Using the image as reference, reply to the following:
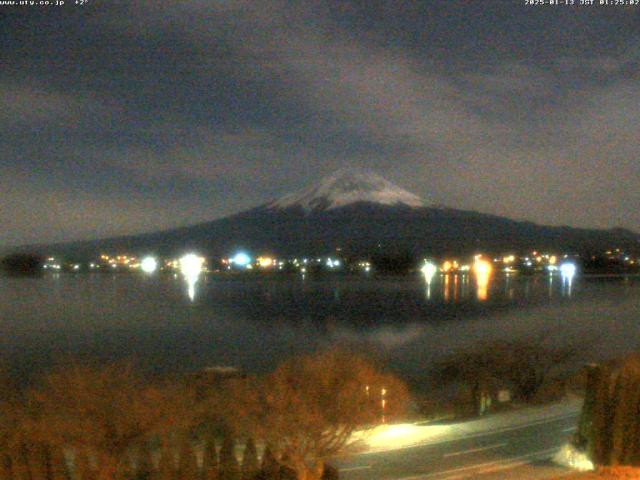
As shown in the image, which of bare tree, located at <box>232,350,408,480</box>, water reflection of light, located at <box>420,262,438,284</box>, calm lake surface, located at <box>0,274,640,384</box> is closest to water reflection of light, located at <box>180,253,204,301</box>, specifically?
water reflection of light, located at <box>420,262,438,284</box>

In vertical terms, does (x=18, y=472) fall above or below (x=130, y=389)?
below

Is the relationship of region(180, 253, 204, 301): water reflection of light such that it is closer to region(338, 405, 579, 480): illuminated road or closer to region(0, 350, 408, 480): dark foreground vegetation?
region(338, 405, 579, 480): illuminated road

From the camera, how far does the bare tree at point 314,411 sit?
375 inches

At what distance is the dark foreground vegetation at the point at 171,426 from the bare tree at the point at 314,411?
0.04 ft

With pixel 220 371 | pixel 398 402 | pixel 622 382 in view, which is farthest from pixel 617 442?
pixel 220 371

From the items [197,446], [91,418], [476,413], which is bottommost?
[476,413]

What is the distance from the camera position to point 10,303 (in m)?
68.9

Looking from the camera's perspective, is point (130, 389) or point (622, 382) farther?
point (622, 382)

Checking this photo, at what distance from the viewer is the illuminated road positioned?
11672 mm

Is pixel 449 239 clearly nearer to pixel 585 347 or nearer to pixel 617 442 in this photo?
pixel 585 347

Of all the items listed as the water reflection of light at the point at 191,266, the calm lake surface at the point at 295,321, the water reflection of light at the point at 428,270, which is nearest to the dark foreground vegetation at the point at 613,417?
the calm lake surface at the point at 295,321

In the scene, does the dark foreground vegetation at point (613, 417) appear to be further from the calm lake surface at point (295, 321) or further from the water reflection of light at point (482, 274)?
the water reflection of light at point (482, 274)

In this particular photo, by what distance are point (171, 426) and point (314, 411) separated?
1802mm

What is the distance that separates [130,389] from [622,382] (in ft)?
20.5
